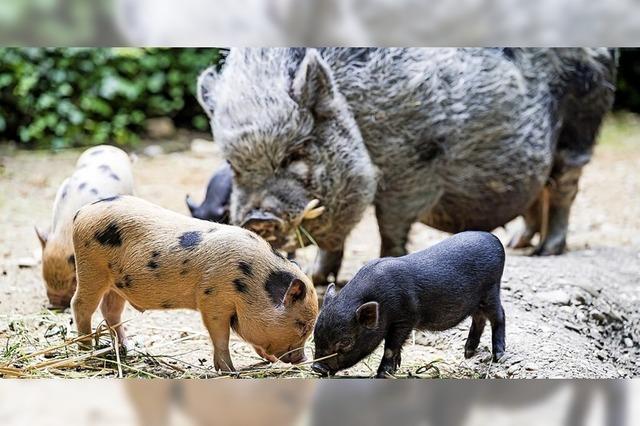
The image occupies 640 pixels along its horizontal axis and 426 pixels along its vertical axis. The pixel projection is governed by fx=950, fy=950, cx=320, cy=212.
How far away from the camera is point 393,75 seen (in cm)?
384

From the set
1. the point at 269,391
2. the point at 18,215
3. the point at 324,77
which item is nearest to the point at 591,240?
the point at 324,77

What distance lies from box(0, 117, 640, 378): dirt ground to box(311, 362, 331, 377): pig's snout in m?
0.07

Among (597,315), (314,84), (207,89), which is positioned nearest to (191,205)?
(207,89)

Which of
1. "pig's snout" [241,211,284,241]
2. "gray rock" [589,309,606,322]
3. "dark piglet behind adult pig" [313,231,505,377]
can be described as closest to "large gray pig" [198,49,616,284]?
"pig's snout" [241,211,284,241]

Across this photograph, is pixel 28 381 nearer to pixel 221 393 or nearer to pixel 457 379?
pixel 221 393

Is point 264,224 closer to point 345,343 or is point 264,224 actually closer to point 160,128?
point 345,343

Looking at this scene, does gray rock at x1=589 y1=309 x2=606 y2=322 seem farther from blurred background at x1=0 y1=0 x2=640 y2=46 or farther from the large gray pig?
blurred background at x1=0 y1=0 x2=640 y2=46

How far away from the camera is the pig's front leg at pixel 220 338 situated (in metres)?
2.88

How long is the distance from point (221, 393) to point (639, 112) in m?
4.73

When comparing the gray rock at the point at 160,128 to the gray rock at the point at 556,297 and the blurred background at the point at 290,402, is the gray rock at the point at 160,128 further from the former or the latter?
the gray rock at the point at 556,297

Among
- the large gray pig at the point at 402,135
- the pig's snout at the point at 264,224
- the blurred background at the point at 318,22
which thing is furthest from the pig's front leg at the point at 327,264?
the blurred background at the point at 318,22

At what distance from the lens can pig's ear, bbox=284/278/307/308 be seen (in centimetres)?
285

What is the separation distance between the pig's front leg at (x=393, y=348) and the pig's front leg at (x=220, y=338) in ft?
1.55

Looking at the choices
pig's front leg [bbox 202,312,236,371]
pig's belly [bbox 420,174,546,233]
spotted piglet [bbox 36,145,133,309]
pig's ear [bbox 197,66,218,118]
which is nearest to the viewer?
pig's front leg [bbox 202,312,236,371]
